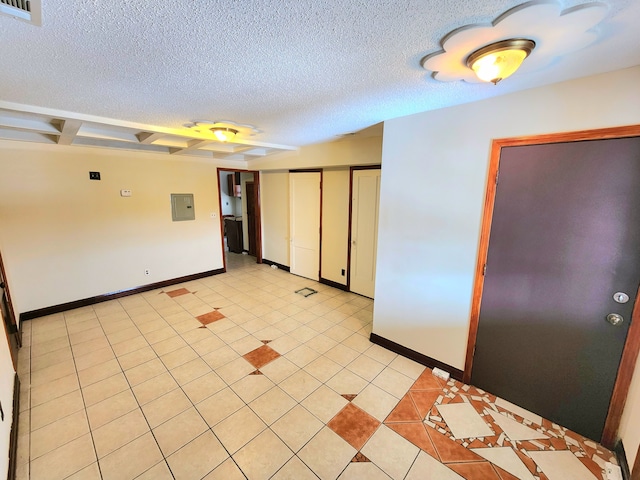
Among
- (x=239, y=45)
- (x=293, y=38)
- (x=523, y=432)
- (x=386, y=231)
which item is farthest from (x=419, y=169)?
(x=523, y=432)

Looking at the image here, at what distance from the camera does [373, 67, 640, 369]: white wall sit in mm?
1648

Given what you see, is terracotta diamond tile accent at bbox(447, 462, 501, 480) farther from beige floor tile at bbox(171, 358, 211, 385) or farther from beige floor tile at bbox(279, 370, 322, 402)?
beige floor tile at bbox(171, 358, 211, 385)

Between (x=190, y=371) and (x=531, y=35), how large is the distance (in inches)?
130

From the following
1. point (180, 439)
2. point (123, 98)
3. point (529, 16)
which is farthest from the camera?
point (123, 98)

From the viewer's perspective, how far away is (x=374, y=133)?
125 inches

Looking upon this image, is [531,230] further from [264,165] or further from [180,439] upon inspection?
[264,165]

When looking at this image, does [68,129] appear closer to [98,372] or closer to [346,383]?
[98,372]

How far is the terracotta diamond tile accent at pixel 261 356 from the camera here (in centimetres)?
256

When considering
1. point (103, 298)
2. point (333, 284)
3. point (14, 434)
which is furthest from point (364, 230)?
point (103, 298)

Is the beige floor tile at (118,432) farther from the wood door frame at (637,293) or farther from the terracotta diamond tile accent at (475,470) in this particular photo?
the wood door frame at (637,293)

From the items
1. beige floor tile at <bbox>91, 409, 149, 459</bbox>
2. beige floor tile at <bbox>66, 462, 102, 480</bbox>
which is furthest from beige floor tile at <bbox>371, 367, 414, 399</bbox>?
beige floor tile at <bbox>66, 462, 102, 480</bbox>

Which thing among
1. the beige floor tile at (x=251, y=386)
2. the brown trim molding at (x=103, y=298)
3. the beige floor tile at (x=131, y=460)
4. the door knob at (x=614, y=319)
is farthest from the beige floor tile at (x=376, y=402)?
the brown trim molding at (x=103, y=298)

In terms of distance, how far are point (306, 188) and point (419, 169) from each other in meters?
2.71

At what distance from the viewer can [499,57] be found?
1268mm
